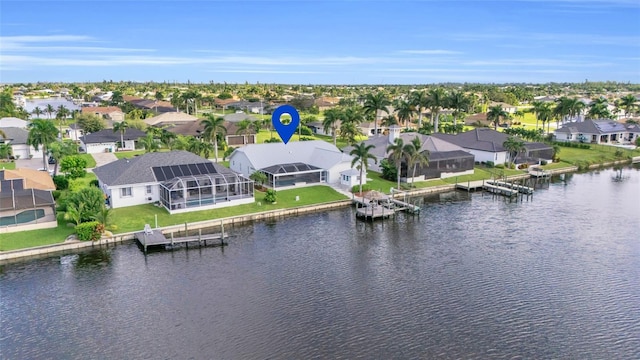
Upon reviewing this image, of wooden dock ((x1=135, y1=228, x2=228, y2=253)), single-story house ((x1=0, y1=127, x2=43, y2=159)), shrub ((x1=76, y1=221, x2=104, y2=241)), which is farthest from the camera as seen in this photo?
single-story house ((x1=0, y1=127, x2=43, y2=159))

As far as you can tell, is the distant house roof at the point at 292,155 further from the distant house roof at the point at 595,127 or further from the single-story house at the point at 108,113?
the single-story house at the point at 108,113

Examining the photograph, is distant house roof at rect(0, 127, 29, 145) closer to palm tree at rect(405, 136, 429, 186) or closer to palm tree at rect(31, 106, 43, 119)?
palm tree at rect(31, 106, 43, 119)

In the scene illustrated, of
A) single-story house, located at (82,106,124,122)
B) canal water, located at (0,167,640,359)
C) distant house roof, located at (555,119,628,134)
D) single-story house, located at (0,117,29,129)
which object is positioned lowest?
canal water, located at (0,167,640,359)

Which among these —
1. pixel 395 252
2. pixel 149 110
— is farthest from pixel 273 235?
pixel 149 110

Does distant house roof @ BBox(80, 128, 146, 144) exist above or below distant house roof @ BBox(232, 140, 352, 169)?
above

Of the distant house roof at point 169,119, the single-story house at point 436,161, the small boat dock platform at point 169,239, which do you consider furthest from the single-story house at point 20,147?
the single-story house at point 436,161

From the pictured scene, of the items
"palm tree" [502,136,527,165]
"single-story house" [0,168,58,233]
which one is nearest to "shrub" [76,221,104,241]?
"single-story house" [0,168,58,233]

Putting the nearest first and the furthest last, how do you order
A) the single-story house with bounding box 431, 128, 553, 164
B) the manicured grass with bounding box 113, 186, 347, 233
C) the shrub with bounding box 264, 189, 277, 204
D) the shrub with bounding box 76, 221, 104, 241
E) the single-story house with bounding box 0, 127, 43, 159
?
1. the shrub with bounding box 76, 221, 104, 241
2. the manicured grass with bounding box 113, 186, 347, 233
3. the shrub with bounding box 264, 189, 277, 204
4. the single-story house with bounding box 431, 128, 553, 164
5. the single-story house with bounding box 0, 127, 43, 159
